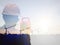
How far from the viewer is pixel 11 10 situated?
127 cm

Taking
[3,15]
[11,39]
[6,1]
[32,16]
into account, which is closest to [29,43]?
[11,39]

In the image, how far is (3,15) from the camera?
4.05ft

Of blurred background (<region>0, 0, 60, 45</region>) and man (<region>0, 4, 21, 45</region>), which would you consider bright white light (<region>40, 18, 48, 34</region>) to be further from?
man (<region>0, 4, 21, 45</region>)

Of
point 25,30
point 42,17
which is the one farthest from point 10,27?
point 42,17

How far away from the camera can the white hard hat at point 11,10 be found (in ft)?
4.11

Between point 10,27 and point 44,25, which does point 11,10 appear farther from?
point 44,25

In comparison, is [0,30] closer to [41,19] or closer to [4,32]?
[4,32]

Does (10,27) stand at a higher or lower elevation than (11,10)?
lower

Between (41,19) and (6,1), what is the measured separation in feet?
1.53

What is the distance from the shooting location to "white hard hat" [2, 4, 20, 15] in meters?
1.25

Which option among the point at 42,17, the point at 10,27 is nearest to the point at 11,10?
the point at 10,27

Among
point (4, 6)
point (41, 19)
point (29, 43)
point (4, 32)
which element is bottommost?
point (29, 43)

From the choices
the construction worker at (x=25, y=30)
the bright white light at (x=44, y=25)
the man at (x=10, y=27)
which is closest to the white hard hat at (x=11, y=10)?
the man at (x=10, y=27)

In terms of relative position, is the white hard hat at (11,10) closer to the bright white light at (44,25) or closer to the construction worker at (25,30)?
the construction worker at (25,30)
